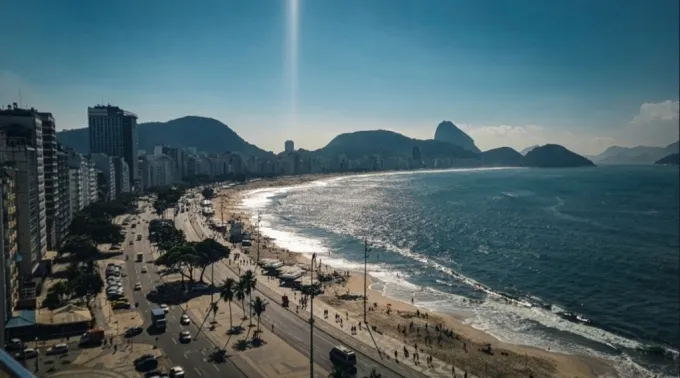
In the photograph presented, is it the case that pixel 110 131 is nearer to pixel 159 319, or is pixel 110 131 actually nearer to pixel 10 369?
pixel 159 319

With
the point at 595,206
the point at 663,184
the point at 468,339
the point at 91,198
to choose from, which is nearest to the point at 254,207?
the point at 91,198

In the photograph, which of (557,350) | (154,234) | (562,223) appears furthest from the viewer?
(562,223)

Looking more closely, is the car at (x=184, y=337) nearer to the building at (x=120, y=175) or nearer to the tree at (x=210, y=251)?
the tree at (x=210, y=251)

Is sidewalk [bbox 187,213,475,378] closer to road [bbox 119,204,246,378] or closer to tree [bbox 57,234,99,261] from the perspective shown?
road [bbox 119,204,246,378]

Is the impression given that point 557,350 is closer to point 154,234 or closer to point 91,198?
point 154,234

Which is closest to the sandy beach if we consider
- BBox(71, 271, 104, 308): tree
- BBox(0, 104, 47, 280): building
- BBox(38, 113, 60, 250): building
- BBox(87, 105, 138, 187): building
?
BBox(71, 271, 104, 308): tree

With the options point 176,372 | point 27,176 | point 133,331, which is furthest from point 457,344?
point 27,176

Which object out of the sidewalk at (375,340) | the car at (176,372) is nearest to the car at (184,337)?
the car at (176,372)
